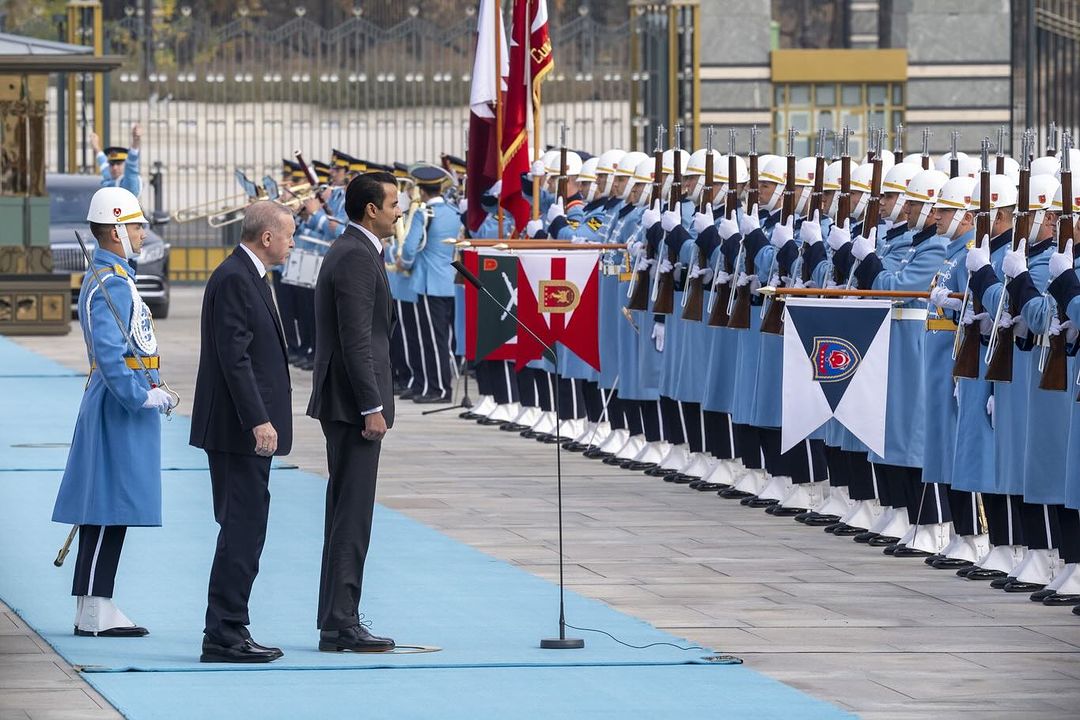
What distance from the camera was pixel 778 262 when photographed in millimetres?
13523

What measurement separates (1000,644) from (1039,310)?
1677 mm

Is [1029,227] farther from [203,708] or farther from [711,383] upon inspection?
[203,708]

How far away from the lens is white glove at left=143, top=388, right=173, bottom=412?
30.3 ft

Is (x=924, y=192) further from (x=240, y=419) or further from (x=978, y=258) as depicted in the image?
(x=240, y=419)

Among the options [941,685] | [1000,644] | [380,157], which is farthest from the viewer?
[380,157]

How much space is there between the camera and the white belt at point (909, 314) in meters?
12.2

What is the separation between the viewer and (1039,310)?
1044 centimetres

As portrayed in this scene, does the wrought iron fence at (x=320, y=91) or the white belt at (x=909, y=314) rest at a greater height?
the wrought iron fence at (x=320, y=91)

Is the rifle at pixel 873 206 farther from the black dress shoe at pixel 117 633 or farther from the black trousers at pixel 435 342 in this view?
the black trousers at pixel 435 342

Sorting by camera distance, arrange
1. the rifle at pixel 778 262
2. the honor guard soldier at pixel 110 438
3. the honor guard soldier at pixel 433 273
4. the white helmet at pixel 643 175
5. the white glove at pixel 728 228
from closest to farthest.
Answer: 1. the honor guard soldier at pixel 110 438
2. the rifle at pixel 778 262
3. the white glove at pixel 728 228
4. the white helmet at pixel 643 175
5. the honor guard soldier at pixel 433 273

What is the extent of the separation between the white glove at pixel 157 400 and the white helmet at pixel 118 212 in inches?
22.5

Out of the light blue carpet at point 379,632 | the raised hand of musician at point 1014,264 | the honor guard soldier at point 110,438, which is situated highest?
the raised hand of musician at point 1014,264

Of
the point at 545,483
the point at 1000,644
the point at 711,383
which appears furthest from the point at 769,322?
the point at 1000,644

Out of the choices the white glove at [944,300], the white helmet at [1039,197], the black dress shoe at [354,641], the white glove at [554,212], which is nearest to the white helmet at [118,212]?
the black dress shoe at [354,641]
